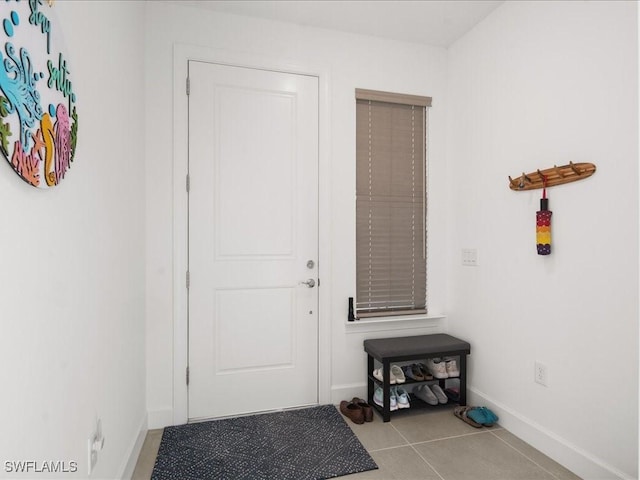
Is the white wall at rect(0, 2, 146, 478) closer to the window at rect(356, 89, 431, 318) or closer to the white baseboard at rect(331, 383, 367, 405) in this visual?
the white baseboard at rect(331, 383, 367, 405)

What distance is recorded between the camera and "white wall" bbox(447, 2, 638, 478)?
1680mm

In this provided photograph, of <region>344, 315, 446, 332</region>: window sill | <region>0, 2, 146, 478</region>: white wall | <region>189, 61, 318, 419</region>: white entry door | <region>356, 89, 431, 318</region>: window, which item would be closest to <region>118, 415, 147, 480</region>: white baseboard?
<region>0, 2, 146, 478</region>: white wall

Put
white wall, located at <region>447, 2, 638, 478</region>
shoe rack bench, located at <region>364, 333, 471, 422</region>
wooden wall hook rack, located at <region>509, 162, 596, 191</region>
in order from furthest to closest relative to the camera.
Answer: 1. shoe rack bench, located at <region>364, 333, 471, 422</region>
2. wooden wall hook rack, located at <region>509, 162, 596, 191</region>
3. white wall, located at <region>447, 2, 638, 478</region>

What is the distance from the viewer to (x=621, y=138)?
168 centimetres

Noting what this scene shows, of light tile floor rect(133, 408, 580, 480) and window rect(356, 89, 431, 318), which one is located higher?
window rect(356, 89, 431, 318)

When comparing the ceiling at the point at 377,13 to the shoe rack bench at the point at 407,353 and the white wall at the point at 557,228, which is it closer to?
the white wall at the point at 557,228

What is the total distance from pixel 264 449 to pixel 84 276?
4.53 feet

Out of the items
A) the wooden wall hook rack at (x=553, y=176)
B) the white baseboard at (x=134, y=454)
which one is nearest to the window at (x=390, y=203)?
the wooden wall hook rack at (x=553, y=176)

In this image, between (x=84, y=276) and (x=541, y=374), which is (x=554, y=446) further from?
(x=84, y=276)

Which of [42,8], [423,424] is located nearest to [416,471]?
[423,424]

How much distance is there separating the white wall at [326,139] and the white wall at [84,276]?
0.17 meters

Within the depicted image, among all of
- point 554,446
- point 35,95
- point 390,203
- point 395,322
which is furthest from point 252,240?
point 554,446

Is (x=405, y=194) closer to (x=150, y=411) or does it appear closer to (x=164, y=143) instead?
(x=164, y=143)

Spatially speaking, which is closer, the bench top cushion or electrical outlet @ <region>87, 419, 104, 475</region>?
electrical outlet @ <region>87, 419, 104, 475</region>
